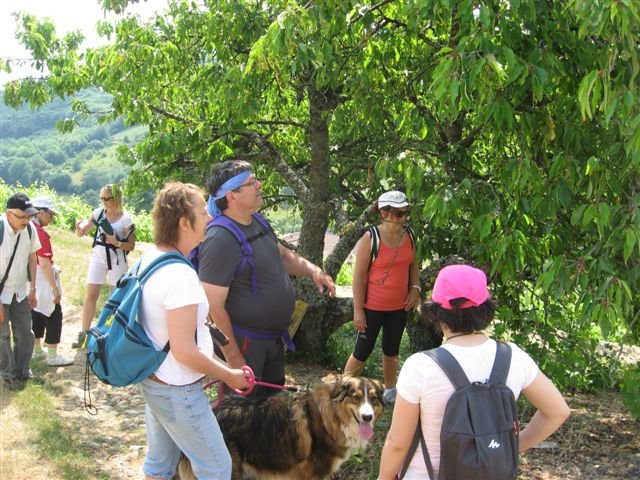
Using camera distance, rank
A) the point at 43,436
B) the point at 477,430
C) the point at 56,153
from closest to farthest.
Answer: the point at 477,430 → the point at 43,436 → the point at 56,153

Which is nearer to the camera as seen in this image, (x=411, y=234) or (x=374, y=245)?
(x=374, y=245)

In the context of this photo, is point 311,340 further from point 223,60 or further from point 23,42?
point 23,42

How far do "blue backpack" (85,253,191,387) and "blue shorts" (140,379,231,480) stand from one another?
0.14 meters

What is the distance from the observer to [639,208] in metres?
3.33

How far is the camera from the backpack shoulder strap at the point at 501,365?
2.40 meters

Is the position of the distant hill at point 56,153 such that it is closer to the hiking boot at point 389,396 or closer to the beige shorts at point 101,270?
the beige shorts at point 101,270

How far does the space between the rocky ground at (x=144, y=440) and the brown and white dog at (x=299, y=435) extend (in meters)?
0.83

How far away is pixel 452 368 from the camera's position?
237 centimetres

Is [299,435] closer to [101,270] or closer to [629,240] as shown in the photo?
[629,240]

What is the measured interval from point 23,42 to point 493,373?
8.25 meters

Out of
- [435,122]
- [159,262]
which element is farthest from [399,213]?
[159,262]

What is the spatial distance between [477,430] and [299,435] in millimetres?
1961

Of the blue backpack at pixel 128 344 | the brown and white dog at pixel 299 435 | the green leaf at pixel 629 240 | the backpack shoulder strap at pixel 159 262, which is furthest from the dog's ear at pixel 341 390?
the green leaf at pixel 629 240

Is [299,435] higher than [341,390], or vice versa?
→ [341,390]
